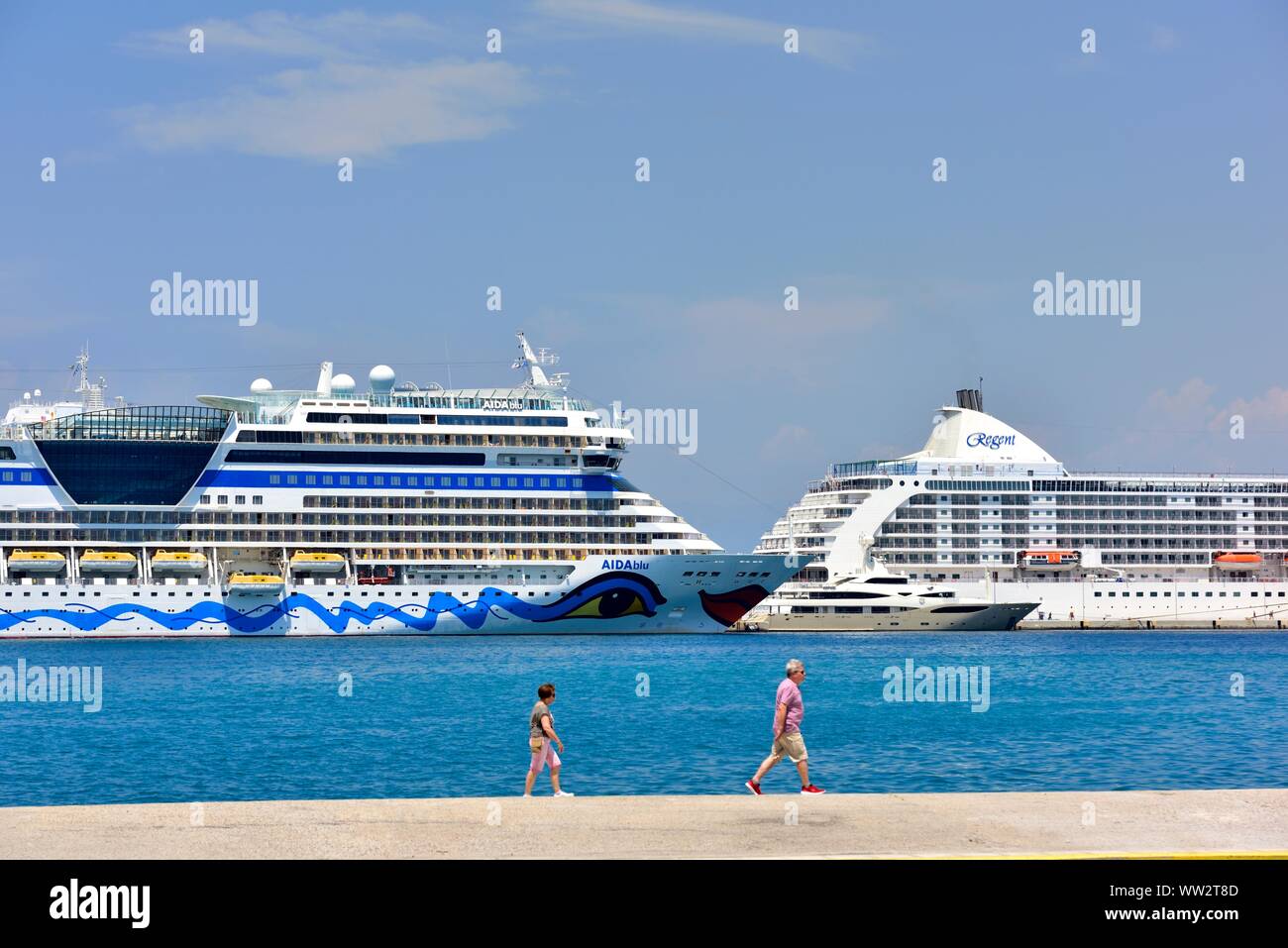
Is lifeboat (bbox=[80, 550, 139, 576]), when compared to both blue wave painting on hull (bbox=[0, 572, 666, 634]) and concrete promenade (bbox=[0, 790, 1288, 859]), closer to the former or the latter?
blue wave painting on hull (bbox=[0, 572, 666, 634])

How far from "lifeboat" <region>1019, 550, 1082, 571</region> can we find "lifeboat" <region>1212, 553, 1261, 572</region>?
8.26 meters

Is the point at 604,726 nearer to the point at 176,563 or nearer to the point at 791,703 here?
the point at 791,703

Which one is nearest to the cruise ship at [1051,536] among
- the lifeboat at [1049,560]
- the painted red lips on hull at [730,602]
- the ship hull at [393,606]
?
the lifeboat at [1049,560]

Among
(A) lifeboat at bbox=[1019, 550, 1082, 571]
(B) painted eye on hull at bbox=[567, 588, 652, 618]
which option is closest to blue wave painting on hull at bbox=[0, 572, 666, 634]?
(B) painted eye on hull at bbox=[567, 588, 652, 618]

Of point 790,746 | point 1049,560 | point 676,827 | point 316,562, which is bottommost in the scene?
point 676,827

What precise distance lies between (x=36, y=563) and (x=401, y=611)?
48.9 ft

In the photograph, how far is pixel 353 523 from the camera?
64438 mm

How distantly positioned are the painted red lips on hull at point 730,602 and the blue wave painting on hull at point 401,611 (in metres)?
2.39

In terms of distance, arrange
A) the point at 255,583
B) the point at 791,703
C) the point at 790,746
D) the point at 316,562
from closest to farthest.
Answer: the point at 791,703
the point at 790,746
the point at 255,583
the point at 316,562

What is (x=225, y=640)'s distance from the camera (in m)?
62.2

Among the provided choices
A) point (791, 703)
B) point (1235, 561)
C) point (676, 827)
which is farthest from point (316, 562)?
point (676, 827)

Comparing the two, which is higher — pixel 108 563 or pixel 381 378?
pixel 381 378

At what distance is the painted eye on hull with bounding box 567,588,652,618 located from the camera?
63.1 m
